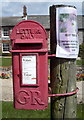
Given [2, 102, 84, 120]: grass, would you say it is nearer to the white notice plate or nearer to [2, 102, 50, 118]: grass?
[2, 102, 50, 118]: grass

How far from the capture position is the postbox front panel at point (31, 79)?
7.87ft

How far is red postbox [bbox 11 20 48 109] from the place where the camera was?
7.80 ft

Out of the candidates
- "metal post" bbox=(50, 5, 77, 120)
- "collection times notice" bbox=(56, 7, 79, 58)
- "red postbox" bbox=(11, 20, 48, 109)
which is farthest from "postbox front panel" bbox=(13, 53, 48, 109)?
"collection times notice" bbox=(56, 7, 79, 58)

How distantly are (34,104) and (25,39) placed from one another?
0.88m

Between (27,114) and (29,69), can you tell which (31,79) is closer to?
(29,69)

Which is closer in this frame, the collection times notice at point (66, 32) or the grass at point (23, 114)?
the collection times notice at point (66, 32)

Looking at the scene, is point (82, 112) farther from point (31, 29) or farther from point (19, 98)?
point (31, 29)

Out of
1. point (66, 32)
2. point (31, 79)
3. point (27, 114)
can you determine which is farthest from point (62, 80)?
point (27, 114)

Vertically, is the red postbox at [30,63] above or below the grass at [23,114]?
above

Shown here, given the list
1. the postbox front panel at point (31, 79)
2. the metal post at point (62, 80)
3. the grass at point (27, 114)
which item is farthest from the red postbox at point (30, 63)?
the grass at point (27, 114)

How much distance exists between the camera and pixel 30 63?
242 cm

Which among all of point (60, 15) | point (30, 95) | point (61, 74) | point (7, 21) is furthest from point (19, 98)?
point (7, 21)

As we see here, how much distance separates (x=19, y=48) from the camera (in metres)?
2.43

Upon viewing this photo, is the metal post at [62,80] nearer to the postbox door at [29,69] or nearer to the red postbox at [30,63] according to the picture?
the red postbox at [30,63]
